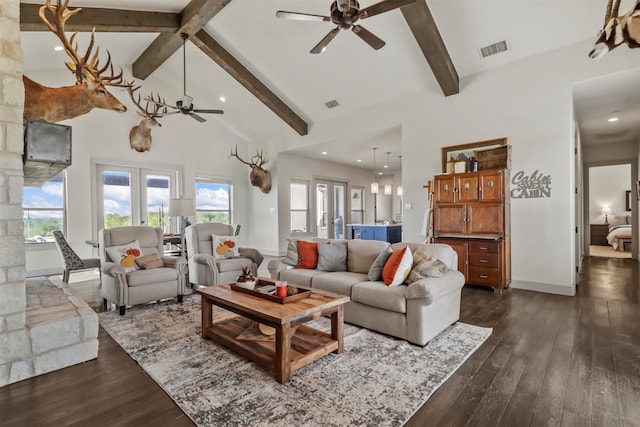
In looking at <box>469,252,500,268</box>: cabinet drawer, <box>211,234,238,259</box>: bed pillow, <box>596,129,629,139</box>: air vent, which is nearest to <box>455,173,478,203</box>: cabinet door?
<box>469,252,500,268</box>: cabinet drawer

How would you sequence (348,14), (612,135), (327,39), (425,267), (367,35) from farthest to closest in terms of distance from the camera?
1. (612,135)
2. (327,39)
3. (367,35)
4. (348,14)
5. (425,267)

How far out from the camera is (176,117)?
7.53 metres

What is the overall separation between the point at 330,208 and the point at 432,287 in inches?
289

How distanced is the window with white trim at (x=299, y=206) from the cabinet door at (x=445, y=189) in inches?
183

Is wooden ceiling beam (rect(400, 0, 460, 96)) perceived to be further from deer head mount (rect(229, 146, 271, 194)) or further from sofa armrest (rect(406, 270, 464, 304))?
deer head mount (rect(229, 146, 271, 194))

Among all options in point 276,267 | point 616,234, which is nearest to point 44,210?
point 276,267

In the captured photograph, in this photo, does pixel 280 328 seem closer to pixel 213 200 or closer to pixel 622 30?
pixel 622 30

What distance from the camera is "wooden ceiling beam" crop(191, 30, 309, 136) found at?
5.39 meters

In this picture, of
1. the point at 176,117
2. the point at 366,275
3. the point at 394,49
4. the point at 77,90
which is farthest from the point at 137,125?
the point at 366,275

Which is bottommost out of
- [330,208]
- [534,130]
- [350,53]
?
[330,208]

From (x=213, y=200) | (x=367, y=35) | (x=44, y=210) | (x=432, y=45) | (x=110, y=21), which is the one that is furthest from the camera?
(x=213, y=200)

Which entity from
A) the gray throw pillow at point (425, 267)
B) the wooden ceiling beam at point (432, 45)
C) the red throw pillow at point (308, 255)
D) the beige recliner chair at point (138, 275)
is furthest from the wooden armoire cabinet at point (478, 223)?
the beige recliner chair at point (138, 275)

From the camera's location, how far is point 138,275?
371cm

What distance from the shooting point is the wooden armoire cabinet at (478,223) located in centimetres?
442
